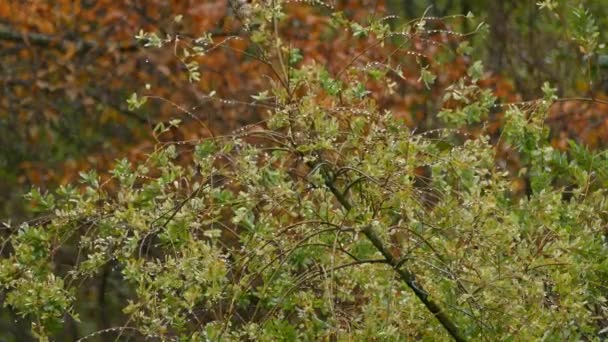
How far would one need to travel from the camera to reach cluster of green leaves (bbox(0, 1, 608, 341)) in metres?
3.71

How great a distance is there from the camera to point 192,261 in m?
3.68

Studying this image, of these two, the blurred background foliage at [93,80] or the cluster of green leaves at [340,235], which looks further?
the blurred background foliage at [93,80]

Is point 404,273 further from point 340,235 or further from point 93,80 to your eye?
point 93,80

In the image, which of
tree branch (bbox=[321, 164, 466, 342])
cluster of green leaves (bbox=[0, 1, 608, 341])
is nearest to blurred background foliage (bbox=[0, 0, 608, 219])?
cluster of green leaves (bbox=[0, 1, 608, 341])

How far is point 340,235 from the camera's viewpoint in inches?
156

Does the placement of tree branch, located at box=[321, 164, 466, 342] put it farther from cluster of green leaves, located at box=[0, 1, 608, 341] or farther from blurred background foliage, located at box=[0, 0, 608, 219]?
blurred background foliage, located at box=[0, 0, 608, 219]

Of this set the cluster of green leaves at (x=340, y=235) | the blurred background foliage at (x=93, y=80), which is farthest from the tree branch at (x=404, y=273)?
the blurred background foliage at (x=93, y=80)

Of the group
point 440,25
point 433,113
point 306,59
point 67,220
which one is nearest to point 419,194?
point 67,220

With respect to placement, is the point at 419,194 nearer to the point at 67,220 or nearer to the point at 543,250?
the point at 543,250

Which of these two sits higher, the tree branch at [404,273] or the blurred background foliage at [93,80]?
the tree branch at [404,273]

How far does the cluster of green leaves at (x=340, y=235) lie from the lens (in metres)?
3.71

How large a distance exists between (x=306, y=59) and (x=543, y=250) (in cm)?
500

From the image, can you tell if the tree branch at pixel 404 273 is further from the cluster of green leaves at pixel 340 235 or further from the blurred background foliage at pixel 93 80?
the blurred background foliage at pixel 93 80

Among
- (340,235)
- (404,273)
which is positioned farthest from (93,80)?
(404,273)
